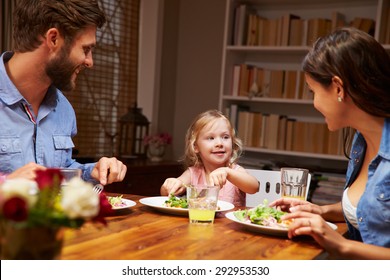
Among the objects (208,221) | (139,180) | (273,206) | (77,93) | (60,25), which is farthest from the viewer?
(77,93)

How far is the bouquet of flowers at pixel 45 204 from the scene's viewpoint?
647 mm

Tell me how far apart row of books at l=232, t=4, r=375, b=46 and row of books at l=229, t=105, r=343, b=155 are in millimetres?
574

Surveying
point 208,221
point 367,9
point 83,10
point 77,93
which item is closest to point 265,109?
point 367,9

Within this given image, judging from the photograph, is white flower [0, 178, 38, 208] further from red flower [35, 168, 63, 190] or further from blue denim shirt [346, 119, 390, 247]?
blue denim shirt [346, 119, 390, 247]

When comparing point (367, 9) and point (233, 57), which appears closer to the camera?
point (367, 9)

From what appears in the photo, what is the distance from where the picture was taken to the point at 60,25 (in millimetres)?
1829

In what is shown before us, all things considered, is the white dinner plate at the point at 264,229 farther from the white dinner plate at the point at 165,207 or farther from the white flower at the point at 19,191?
the white flower at the point at 19,191

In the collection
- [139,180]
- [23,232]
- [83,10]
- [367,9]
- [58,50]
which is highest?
[367,9]

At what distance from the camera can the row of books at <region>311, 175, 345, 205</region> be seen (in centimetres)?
333

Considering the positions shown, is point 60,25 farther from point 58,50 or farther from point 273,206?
point 273,206

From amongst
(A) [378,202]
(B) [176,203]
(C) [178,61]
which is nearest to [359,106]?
(A) [378,202]

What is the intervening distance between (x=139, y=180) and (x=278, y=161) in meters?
1.15

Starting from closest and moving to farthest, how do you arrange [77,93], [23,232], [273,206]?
[23,232] < [273,206] < [77,93]

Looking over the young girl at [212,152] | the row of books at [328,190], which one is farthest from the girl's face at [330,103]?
the row of books at [328,190]
